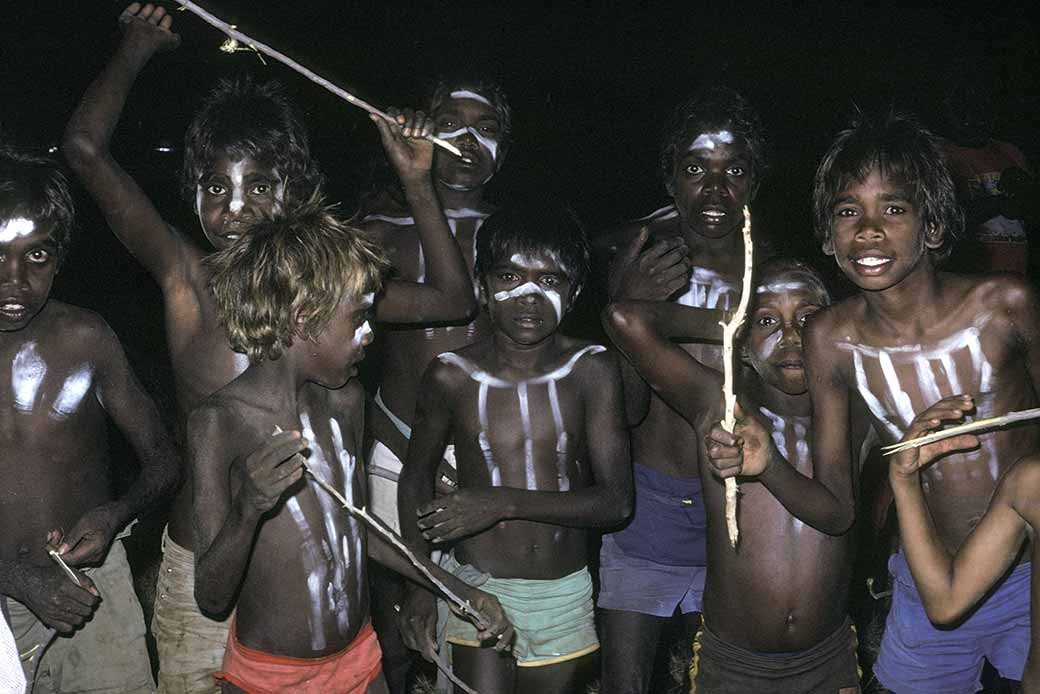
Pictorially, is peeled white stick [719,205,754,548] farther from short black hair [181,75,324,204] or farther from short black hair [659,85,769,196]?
short black hair [659,85,769,196]

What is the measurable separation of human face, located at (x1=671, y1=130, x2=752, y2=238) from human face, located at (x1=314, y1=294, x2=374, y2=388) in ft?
4.46

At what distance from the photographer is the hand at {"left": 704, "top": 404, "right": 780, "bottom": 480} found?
2506mm

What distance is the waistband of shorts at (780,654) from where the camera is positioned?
303cm

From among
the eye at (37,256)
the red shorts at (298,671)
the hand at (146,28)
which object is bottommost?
the red shorts at (298,671)

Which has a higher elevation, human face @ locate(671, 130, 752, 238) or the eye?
human face @ locate(671, 130, 752, 238)

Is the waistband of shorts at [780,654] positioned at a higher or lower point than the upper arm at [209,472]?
lower

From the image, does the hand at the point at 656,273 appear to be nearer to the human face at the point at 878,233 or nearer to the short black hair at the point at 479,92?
the human face at the point at 878,233

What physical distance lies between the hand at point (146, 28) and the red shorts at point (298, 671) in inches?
60.6

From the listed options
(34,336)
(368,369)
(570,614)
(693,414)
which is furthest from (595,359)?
(368,369)

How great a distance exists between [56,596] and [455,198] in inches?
68.2

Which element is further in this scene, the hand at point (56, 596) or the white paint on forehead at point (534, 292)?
the white paint on forehead at point (534, 292)

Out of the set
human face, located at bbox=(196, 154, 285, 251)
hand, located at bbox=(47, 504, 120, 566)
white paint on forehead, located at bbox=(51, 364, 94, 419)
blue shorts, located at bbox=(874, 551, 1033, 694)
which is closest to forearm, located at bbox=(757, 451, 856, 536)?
blue shorts, located at bbox=(874, 551, 1033, 694)

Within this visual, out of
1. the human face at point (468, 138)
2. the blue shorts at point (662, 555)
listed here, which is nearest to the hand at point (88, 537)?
the blue shorts at point (662, 555)

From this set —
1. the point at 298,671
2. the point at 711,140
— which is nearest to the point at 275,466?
the point at 298,671
